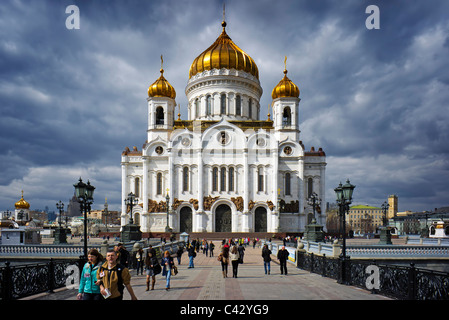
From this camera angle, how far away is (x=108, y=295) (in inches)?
218

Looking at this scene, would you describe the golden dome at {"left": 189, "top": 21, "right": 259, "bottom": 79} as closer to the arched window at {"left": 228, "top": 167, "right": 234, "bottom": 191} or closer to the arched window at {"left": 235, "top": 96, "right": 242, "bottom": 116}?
the arched window at {"left": 235, "top": 96, "right": 242, "bottom": 116}

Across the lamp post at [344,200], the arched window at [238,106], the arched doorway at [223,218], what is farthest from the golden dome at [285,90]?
the lamp post at [344,200]

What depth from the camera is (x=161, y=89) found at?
4891cm

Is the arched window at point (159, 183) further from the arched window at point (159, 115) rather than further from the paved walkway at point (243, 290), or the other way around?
Result: the paved walkway at point (243, 290)

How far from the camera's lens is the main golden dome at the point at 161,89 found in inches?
1922

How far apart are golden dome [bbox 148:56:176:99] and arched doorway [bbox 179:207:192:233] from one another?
15.8m

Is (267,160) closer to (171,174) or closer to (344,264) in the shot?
(171,174)

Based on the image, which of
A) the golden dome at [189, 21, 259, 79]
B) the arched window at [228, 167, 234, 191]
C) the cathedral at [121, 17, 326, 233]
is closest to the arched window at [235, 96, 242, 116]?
→ the cathedral at [121, 17, 326, 233]

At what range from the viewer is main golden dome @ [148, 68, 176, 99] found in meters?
48.8

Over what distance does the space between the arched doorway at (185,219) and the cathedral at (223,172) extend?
5cm
